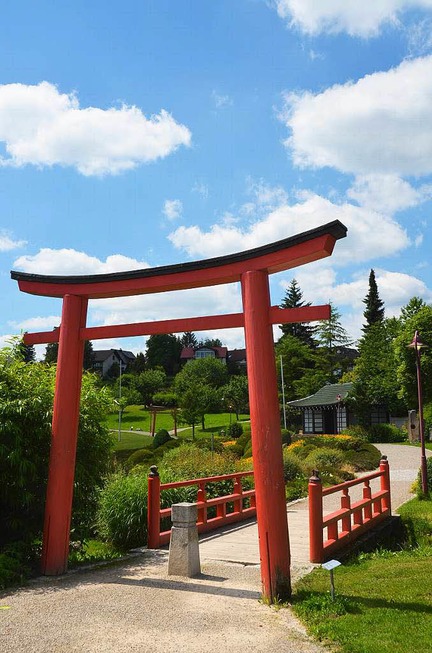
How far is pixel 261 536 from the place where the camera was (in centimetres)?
671

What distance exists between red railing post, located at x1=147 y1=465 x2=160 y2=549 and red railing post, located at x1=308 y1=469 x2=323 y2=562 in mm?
2781

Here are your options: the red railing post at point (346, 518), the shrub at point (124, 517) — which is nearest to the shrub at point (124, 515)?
the shrub at point (124, 517)

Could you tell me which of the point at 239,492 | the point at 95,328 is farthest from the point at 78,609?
the point at 239,492

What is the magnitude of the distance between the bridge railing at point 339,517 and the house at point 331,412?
28979 millimetres

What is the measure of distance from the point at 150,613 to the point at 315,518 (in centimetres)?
295

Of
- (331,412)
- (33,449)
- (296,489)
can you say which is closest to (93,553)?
(33,449)

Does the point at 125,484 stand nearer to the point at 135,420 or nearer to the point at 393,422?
the point at 393,422

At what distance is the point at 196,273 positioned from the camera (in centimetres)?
779

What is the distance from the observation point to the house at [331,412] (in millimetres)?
41594

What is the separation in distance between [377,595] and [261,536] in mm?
1467

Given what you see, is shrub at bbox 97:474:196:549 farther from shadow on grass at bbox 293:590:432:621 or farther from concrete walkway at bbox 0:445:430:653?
shadow on grass at bbox 293:590:432:621

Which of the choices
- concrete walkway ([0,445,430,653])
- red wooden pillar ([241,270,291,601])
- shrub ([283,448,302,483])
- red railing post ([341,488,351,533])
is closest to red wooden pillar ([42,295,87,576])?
concrete walkway ([0,445,430,653])

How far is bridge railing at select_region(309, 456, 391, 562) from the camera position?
27.2 feet

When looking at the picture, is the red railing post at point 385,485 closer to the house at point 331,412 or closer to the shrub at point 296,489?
the shrub at point 296,489
